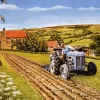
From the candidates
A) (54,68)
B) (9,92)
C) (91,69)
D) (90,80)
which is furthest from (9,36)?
(9,92)

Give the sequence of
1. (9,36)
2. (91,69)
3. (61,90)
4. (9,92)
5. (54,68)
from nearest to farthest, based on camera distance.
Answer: (9,92), (61,90), (91,69), (54,68), (9,36)

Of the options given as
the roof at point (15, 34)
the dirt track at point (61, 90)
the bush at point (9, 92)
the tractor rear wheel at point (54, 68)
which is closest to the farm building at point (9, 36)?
the roof at point (15, 34)

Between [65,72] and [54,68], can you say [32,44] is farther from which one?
[65,72]

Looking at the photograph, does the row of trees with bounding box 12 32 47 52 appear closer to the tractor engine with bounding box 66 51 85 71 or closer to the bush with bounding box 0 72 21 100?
the tractor engine with bounding box 66 51 85 71

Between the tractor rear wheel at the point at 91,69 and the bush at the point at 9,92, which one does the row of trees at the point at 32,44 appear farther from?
the bush at the point at 9,92

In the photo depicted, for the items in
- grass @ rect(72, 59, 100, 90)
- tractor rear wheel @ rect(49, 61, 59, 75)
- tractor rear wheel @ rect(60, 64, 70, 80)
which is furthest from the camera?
tractor rear wheel @ rect(49, 61, 59, 75)

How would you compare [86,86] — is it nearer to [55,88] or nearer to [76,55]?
[55,88]

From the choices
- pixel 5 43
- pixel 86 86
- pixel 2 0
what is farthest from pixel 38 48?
pixel 2 0

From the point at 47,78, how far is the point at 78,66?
267 centimetres

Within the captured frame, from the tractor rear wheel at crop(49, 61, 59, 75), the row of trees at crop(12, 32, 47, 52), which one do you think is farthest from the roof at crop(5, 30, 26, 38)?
the tractor rear wheel at crop(49, 61, 59, 75)

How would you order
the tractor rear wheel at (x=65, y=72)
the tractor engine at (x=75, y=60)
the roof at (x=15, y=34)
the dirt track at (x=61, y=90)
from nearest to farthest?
1. the dirt track at (x=61, y=90)
2. the tractor rear wheel at (x=65, y=72)
3. the tractor engine at (x=75, y=60)
4. the roof at (x=15, y=34)

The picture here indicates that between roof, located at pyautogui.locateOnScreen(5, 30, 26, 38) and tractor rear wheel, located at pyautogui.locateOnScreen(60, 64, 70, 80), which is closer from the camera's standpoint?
tractor rear wheel, located at pyautogui.locateOnScreen(60, 64, 70, 80)

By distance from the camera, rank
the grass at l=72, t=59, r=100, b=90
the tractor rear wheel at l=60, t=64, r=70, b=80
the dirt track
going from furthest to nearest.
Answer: the tractor rear wheel at l=60, t=64, r=70, b=80 < the grass at l=72, t=59, r=100, b=90 < the dirt track

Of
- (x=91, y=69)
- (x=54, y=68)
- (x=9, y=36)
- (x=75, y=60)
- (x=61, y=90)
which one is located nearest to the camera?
(x=61, y=90)
